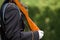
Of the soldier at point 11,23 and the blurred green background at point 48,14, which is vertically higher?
the soldier at point 11,23

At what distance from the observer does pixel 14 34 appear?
3461 mm

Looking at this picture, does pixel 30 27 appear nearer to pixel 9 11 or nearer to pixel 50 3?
pixel 9 11

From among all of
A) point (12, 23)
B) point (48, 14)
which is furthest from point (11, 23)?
point (48, 14)

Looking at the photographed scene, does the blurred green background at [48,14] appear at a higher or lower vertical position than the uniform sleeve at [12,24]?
lower

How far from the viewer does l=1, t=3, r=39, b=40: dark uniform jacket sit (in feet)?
11.3

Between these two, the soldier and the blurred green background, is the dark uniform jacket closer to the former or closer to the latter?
the soldier

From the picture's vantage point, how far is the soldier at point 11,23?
3457mm

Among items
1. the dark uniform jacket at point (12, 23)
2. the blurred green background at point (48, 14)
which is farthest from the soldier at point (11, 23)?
the blurred green background at point (48, 14)

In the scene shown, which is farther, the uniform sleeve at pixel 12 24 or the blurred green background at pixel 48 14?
the blurred green background at pixel 48 14

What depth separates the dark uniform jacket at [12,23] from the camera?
3.46 m

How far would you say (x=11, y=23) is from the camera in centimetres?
347

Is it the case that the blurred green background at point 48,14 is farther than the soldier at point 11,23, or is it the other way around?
the blurred green background at point 48,14

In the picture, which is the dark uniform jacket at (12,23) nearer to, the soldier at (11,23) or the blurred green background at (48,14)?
the soldier at (11,23)

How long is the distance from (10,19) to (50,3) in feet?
17.6
